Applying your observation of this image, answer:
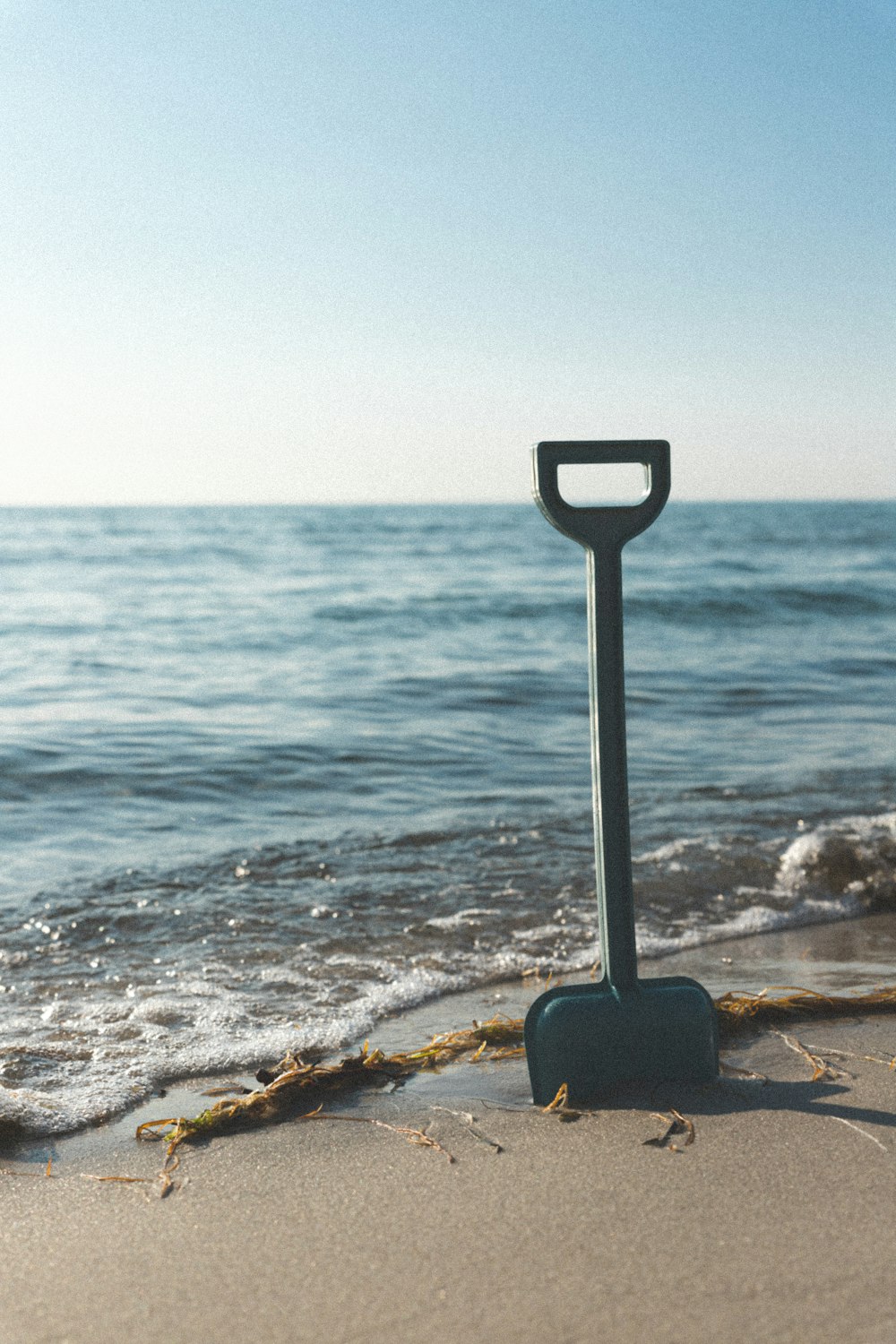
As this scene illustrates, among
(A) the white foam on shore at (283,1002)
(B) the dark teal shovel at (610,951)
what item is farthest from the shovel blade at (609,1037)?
(A) the white foam on shore at (283,1002)

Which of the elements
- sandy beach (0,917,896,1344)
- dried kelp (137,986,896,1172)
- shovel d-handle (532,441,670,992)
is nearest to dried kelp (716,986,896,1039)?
dried kelp (137,986,896,1172)

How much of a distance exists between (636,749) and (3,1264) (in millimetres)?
5523

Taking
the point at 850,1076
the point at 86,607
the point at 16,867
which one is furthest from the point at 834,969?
the point at 86,607

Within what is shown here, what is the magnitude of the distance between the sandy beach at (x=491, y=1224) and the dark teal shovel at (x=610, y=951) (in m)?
0.08

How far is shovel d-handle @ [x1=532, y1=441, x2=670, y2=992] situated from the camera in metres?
2.17

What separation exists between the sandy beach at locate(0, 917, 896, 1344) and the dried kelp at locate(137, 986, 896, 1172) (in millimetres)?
51

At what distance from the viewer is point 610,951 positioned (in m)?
2.17

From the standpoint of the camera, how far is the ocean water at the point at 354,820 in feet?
10.5

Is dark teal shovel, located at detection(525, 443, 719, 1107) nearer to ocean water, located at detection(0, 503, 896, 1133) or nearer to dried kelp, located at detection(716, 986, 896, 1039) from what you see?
dried kelp, located at detection(716, 986, 896, 1039)

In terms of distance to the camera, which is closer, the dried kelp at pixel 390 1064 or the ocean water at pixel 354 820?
the dried kelp at pixel 390 1064

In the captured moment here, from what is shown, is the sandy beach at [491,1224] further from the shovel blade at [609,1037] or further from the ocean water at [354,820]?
the ocean water at [354,820]

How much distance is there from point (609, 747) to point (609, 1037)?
54cm

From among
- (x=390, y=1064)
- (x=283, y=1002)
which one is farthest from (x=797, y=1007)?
(x=283, y=1002)

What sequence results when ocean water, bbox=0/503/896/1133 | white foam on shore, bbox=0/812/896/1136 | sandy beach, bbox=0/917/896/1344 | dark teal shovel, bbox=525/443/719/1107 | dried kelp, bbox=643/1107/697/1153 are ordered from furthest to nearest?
1. ocean water, bbox=0/503/896/1133
2. white foam on shore, bbox=0/812/896/1136
3. dark teal shovel, bbox=525/443/719/1107
4. dried kelp, bbox=643/1107/697/1153
5. sandy beach, bbox=0/917/896/1344
